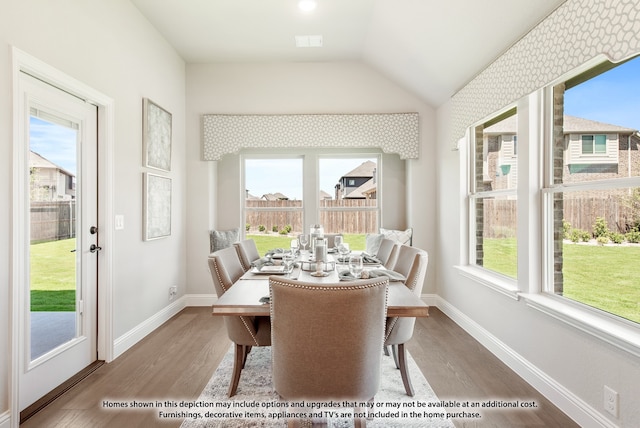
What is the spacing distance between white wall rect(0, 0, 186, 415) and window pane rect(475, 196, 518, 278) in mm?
3348

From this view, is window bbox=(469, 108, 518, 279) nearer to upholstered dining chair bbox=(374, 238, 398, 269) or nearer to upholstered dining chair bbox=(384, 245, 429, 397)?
upholstered dining chair bbox=(374, 238, 398, 269)

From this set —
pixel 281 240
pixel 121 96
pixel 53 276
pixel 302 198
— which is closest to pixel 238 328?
pixel 53 276

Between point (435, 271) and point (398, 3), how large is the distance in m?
3.02

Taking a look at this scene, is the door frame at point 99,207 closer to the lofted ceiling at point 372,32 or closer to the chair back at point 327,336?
the lofted ceiling at point 372,32

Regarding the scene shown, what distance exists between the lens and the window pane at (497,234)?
290 centimetres

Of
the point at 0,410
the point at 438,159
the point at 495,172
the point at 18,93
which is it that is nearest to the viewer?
the point at 0,410

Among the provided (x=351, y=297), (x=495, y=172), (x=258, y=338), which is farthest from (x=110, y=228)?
(x=495, y=172)

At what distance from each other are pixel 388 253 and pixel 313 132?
1962 mm

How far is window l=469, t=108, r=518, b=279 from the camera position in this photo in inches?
115

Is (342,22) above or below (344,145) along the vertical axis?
above

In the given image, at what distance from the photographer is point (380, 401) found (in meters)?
2.17

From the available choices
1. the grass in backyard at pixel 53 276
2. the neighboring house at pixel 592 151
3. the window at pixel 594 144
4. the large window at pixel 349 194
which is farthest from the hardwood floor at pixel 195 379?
the large window at pixel 349 194

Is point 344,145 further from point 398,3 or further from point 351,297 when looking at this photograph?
point 351,297

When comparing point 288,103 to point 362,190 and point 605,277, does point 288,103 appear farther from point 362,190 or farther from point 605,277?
point 605,277
